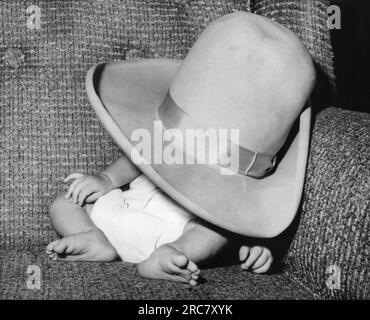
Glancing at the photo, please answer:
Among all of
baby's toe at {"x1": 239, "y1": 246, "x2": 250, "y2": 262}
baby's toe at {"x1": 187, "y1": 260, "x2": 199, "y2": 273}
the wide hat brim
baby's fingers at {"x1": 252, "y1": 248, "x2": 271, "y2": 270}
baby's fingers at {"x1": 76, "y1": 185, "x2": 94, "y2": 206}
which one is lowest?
baby's fingers at {"x1": 252, "y1": 248, "x2": 271, "y2": 270}

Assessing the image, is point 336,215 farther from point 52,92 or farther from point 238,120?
point 52,92

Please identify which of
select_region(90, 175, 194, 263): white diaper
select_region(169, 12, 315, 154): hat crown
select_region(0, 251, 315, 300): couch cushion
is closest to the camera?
select_region(0, 251, 315, 300): couch cushion

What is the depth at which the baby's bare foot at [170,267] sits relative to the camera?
0.80 m

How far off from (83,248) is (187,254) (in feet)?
0.56

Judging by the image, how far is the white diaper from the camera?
0.96 m

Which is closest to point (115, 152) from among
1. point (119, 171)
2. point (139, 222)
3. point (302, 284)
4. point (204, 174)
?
point (119, 171)

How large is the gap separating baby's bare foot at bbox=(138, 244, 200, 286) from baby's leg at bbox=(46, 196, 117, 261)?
116mm

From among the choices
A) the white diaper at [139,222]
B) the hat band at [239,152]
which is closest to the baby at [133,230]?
the white diaper at [139,222]

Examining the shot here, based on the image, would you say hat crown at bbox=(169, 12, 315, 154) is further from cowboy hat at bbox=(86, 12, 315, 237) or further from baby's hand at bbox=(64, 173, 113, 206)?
baby's hand at bbox=(64, 173, 113, 206)

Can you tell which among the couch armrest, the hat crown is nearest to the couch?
the couch armrest

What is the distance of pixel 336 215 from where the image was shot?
0.83m

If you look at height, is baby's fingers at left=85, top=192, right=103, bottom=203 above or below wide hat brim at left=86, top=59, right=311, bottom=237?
below
